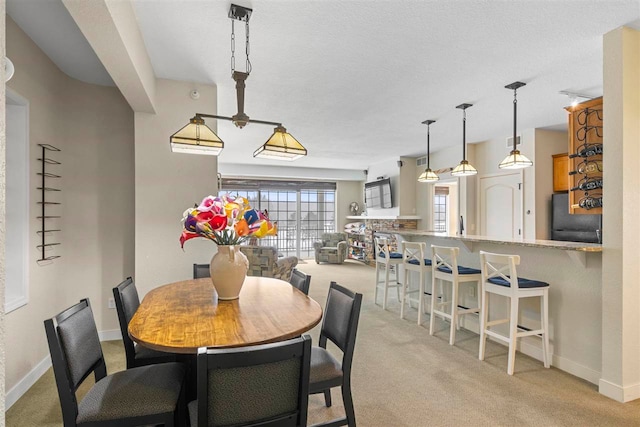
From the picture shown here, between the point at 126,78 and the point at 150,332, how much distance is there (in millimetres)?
1920

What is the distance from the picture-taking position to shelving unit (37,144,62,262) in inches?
109

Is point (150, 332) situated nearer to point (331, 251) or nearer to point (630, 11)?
point (630, 11)

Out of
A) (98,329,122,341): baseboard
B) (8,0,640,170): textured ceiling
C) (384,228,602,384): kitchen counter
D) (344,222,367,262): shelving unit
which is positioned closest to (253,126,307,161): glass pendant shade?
(8,0,640,170): textured ceiling

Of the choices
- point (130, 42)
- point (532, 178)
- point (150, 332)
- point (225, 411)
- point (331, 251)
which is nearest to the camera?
point (225, 411)

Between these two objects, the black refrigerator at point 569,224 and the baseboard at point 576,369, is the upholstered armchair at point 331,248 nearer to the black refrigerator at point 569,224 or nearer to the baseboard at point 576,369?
the black refrigerator at point 569,224

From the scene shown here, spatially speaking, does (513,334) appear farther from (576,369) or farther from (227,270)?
(227,270)

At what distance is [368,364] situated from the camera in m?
2.93

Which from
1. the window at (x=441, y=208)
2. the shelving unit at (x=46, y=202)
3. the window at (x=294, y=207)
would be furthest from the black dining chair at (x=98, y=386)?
the window at (x=441, y=208)

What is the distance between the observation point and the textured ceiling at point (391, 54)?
222 cm

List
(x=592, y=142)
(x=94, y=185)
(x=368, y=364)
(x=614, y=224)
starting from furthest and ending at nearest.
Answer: (x=94, y=185)
(x=592, y=142)
(x=368, y=364)
(x=614, y=224)

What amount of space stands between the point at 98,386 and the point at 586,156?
3.81 meters

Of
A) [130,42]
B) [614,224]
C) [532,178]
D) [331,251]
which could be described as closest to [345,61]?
[130,42]

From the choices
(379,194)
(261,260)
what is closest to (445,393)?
(261,260)

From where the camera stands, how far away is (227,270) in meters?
1.87
